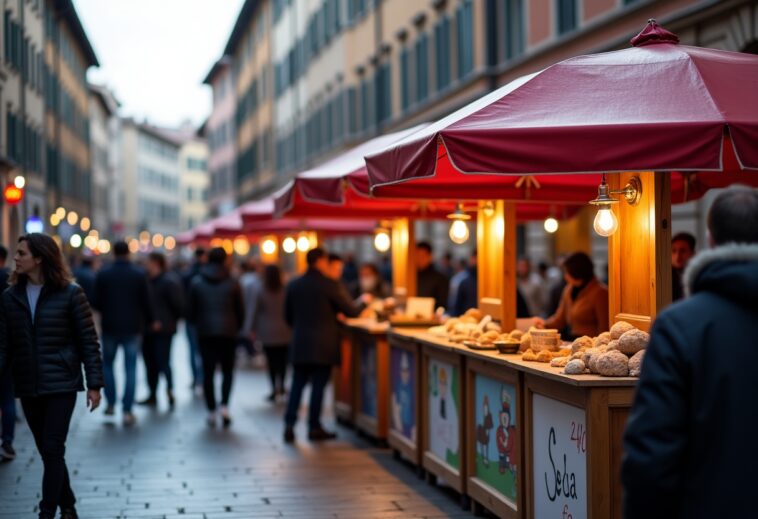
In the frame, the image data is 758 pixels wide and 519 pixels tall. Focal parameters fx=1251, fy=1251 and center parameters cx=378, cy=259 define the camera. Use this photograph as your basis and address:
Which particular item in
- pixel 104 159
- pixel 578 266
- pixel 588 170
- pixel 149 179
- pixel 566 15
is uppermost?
pixel 149 179

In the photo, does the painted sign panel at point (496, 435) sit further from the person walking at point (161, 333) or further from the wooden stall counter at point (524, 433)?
the person walking at point (161, 333)

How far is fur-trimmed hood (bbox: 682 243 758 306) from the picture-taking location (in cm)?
395

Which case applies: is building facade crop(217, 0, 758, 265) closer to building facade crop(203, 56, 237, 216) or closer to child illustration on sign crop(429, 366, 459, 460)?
child illustration on sign crop(429, 366, 459, 460)

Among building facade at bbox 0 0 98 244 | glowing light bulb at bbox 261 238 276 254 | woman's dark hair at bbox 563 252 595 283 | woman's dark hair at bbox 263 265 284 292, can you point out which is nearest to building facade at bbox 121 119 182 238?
building facade at bbox 0 0 98 244

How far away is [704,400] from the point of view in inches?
157

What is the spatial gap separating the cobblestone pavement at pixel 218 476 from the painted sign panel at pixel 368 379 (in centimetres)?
39

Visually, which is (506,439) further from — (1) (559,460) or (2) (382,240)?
(2) (382,240)

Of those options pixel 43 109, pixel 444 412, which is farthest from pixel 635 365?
pixel 43 109

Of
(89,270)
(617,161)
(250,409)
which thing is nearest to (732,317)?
(617,161)

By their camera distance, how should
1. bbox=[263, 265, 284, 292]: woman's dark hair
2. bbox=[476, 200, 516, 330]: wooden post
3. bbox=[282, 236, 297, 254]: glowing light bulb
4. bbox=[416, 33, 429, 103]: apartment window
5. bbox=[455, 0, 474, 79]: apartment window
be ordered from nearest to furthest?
1. bbox=[476, 200, 516, 330]: wooden post
2. bbox=[263, 265, 284, 292]: woman's dark hair
3. bbox=[282, 236, 297, 254]: glowing light bulb
4. bbox=[455, 0, 474, 79]: apartment window
5. bbox=[416, 33, 429, 103]: apartment window

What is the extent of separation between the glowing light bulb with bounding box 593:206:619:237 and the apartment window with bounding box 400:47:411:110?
2594 centimetres

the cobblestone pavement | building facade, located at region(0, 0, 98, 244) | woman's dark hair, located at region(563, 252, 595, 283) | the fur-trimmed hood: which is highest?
building facade, located at region(0, 0, 98, 244)

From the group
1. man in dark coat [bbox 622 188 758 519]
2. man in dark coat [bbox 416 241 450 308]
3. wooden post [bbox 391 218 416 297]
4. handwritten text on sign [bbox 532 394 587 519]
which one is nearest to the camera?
man in dark coat [bbox 622 188 758 519]

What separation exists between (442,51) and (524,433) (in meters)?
23.0
